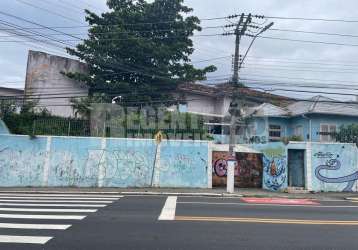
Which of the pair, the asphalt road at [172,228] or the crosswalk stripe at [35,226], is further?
the crosswalk stripe at [35,226]

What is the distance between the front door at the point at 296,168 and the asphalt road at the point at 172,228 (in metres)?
10.7

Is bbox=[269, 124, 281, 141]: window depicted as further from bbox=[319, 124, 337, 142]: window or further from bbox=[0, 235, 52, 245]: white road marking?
bbox=[0, 235, 52, 245]: white road marking

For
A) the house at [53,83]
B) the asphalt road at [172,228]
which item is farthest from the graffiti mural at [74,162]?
the house at [53,83]

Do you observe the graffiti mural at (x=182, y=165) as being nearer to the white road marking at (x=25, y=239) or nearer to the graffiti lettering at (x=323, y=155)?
the graffiti lettering at (x=323, y=155)

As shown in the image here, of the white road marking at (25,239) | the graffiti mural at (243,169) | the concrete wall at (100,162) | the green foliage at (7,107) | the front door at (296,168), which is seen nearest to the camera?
the white road marking at (25,239)

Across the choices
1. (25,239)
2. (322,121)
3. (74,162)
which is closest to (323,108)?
(322,121)

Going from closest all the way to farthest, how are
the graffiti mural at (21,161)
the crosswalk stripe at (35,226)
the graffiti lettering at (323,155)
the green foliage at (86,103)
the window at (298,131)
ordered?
the crosswalk stripe at (35,226) < the graffiti mural at (21,161) < the graffiti lettering at (323,155) < the green foliage at (86,103) < the window at (298,131)

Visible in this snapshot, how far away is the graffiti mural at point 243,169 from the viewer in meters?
25.2

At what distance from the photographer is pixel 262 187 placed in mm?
25547

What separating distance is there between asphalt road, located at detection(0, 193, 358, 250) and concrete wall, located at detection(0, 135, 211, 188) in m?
9.35

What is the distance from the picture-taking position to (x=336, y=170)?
24141mm

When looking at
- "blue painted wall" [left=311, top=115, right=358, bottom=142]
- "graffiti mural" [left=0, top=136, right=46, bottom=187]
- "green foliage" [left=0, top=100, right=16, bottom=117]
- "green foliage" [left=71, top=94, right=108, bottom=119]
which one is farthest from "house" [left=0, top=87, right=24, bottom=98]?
"blue painted wall" [left=311, top=115, right=358, bottom=142]

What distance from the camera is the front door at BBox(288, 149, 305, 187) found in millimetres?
24422

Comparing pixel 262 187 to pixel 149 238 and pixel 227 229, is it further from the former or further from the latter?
pixel 149 238
